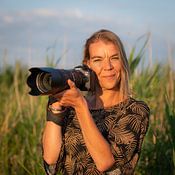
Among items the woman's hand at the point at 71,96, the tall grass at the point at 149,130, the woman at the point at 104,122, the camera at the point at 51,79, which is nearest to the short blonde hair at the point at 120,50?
the woman at the point at 104,122

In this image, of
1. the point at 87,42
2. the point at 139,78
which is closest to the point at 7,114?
the point at 139,78

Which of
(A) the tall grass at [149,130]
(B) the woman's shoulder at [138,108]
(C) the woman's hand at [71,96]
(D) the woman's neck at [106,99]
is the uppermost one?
(C) the woman's hand at [71,96]

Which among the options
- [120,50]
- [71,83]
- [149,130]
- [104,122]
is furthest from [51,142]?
[149,130]

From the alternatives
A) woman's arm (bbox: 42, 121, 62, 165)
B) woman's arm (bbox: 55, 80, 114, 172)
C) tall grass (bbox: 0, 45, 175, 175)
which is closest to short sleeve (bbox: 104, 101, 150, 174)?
woman's arm (bbox: 55, 80, 114, 172)

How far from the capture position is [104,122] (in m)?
2.29

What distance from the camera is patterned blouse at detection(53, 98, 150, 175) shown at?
86.9 inches

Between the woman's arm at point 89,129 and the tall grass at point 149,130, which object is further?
the tall grass at point 149,130

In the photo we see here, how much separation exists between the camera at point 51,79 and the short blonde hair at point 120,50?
0.22 meters

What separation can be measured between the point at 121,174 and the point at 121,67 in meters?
0.50

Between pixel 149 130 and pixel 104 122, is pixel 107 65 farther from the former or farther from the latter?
pixel 149 130

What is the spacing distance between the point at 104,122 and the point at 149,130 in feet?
5.46

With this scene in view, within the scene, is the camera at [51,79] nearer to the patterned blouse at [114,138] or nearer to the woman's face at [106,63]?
the woman's face at [106,63]

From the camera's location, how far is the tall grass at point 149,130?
3.64 meters

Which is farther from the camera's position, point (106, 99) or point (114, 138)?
point (106, 99)
